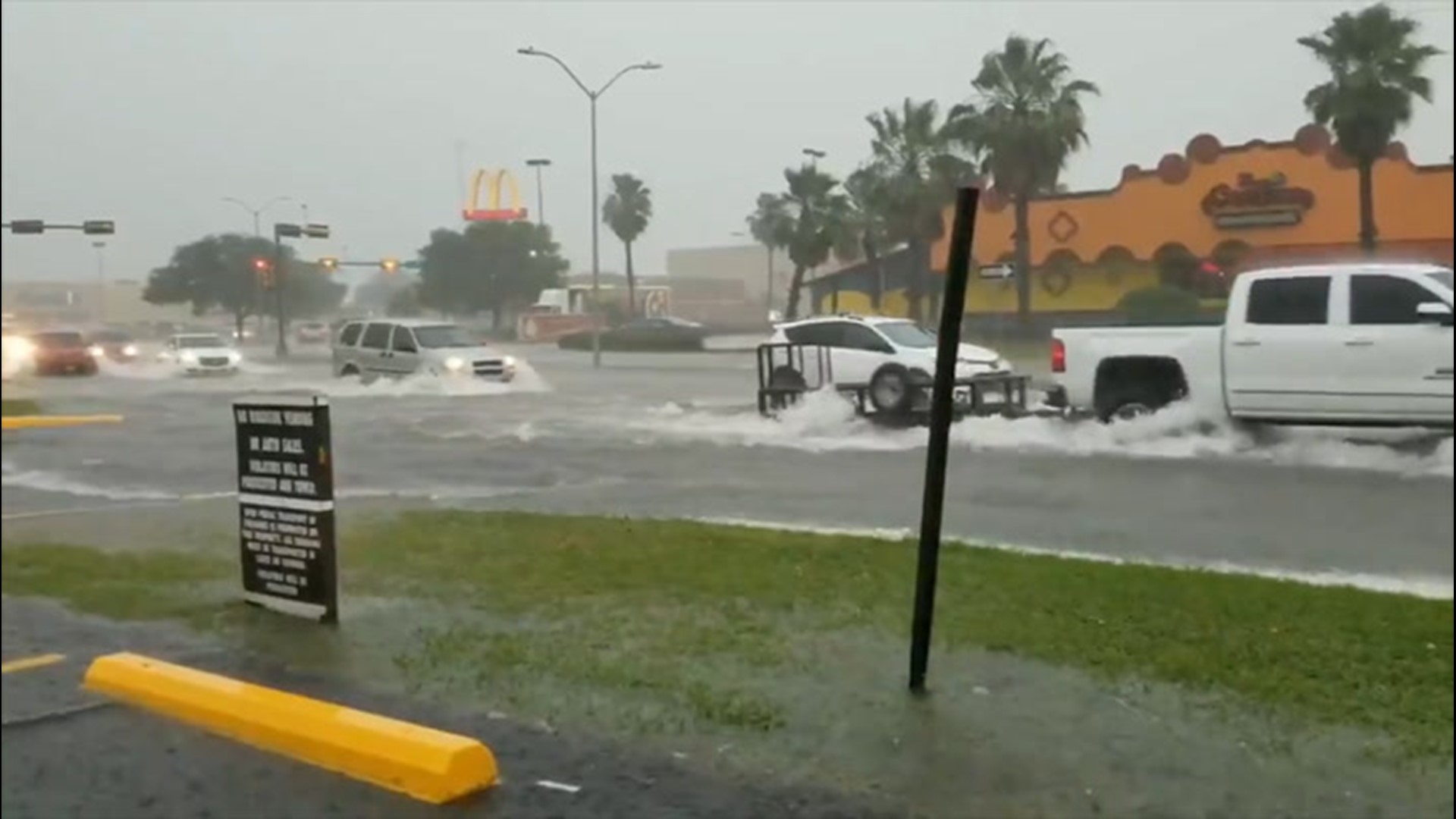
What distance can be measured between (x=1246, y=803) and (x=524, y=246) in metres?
2.40

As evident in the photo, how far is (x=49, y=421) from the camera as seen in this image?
7043 millimetres

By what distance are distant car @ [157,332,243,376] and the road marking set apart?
122cm

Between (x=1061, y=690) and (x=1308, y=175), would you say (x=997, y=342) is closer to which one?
(x=1308, y=175)

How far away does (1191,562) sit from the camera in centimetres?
760

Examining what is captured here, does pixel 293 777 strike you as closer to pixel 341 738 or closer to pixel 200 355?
pixel 341 738

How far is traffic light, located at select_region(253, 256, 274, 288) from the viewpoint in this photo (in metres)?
3.68

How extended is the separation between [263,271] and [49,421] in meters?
3.83

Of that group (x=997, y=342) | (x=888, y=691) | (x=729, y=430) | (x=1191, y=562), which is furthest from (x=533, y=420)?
(x=997, y=342)

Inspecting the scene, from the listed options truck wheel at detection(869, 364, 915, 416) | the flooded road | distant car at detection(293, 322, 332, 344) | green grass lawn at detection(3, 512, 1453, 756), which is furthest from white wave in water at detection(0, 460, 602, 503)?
distant car at detection(293, 322, 332, 344)

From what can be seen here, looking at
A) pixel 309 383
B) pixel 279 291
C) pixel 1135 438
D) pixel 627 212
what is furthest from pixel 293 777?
pixel 1135 438

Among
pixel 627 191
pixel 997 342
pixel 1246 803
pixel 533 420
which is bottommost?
pixel 1246 803

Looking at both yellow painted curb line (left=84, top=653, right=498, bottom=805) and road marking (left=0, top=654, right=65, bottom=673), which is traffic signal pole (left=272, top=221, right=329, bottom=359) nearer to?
yellow painted curb line (left=84, top=653, right=498, bottom=805)

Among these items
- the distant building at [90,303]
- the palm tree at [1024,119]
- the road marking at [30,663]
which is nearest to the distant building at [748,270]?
the palm tree at [1024,119]

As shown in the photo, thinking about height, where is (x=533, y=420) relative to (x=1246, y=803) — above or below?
above
